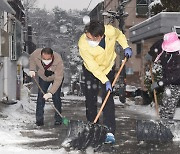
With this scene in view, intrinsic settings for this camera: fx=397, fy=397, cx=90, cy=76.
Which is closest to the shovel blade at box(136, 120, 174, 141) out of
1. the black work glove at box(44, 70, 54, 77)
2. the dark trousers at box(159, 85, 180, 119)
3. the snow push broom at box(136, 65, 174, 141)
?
the snow push broom at box(136, 65, 174, 141)

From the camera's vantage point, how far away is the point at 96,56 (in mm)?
5023

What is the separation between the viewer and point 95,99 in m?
5.47

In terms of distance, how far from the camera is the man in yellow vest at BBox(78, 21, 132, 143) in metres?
4.85

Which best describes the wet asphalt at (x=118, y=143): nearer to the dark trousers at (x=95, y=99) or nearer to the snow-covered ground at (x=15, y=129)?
the snow-covered ground at (x=15, y=129)

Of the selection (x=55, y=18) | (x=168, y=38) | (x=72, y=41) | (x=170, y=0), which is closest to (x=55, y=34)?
(x=55, y=18)

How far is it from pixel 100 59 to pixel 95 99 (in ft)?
2.25

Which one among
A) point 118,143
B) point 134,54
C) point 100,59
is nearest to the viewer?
point 100,59

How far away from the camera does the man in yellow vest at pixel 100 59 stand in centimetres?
485

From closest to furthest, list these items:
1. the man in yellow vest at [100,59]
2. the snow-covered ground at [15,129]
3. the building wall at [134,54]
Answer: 1. the snow-covered ground at [15,129]
2. the man in yellow vest at [100,59]
3. the building wall at [134,54]

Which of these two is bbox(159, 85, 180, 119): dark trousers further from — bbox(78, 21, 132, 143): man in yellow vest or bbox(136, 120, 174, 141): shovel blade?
bbox(78, 21, 132, 143): man in yellow vest

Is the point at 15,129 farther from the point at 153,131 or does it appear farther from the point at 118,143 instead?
the point at 153,131

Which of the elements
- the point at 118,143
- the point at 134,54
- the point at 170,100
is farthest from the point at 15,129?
the point at 134,54

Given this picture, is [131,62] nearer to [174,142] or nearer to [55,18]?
[174,142]

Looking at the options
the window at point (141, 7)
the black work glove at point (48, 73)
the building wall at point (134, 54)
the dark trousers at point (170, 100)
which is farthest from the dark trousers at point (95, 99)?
the window at point (141, 7)
